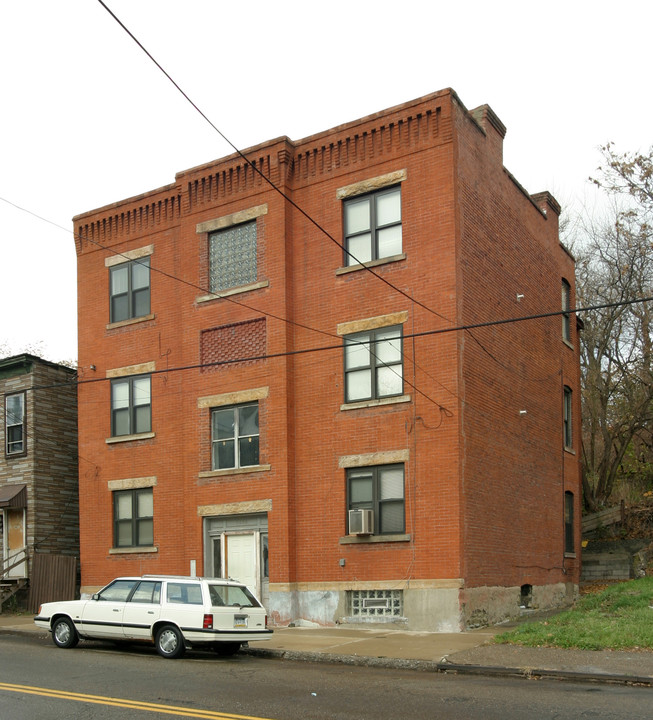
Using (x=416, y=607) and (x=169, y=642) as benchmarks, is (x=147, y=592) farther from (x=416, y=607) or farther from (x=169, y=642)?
(x=416, y=607)

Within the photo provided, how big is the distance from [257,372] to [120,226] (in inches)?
275

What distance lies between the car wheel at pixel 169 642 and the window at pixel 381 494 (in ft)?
19.4

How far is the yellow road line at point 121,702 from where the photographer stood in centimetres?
1035

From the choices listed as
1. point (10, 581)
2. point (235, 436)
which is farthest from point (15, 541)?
point (235, 436)

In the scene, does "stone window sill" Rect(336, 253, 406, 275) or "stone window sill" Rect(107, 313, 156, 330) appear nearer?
"stone window sill" Rect(336, 253, 406, 275)

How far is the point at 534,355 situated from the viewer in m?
25.2

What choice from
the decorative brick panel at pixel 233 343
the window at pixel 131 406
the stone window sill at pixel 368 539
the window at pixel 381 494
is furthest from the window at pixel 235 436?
the stone window sill at pixel 368 539

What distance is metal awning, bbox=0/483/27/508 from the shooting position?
27141 mm

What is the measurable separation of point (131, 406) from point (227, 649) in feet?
32.5

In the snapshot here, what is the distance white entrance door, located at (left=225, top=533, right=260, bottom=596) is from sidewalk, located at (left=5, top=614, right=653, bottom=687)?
2.72 m

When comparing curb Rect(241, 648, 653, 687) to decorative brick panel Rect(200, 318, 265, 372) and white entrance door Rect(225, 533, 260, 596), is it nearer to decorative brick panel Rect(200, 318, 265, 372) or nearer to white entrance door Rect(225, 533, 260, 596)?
white entrance door Rect(225, 533, 260, 596)

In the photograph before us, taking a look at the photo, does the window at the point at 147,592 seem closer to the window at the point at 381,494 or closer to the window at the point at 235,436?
the window at the point at 381,494

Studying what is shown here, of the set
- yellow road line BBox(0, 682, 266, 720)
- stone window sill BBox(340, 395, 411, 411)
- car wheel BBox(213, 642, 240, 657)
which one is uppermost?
stone window sill BBox(340, 395, 411, 411)

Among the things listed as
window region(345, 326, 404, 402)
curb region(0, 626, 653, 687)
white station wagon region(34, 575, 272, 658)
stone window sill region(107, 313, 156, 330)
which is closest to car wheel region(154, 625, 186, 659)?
white station wagon region(34, 575, 272, 658)
